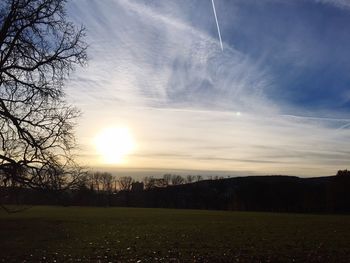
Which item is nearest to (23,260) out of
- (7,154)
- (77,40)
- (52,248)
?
(52,248)

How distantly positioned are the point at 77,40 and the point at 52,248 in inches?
607

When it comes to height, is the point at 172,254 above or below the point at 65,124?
below

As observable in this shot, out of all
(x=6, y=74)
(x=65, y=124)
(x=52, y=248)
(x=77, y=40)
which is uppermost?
(x=77, y=40)

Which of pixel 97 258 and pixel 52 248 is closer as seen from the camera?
pixel 97 258

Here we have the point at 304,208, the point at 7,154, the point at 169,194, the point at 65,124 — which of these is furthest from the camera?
the point at 169,194

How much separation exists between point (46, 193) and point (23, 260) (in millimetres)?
10463

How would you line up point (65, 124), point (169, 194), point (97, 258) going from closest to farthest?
point (65, 124) → point (97, 258) → point (169, 194)

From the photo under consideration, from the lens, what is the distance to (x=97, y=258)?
735 inches

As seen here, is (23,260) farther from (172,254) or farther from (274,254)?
(274,254)

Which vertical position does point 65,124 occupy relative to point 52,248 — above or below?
above

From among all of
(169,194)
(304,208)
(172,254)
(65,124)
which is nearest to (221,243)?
(172,254)

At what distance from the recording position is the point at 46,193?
1013 cm

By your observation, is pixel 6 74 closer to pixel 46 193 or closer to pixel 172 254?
pixel 46 193

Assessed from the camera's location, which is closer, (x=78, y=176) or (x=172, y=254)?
(x=78, y=176)
